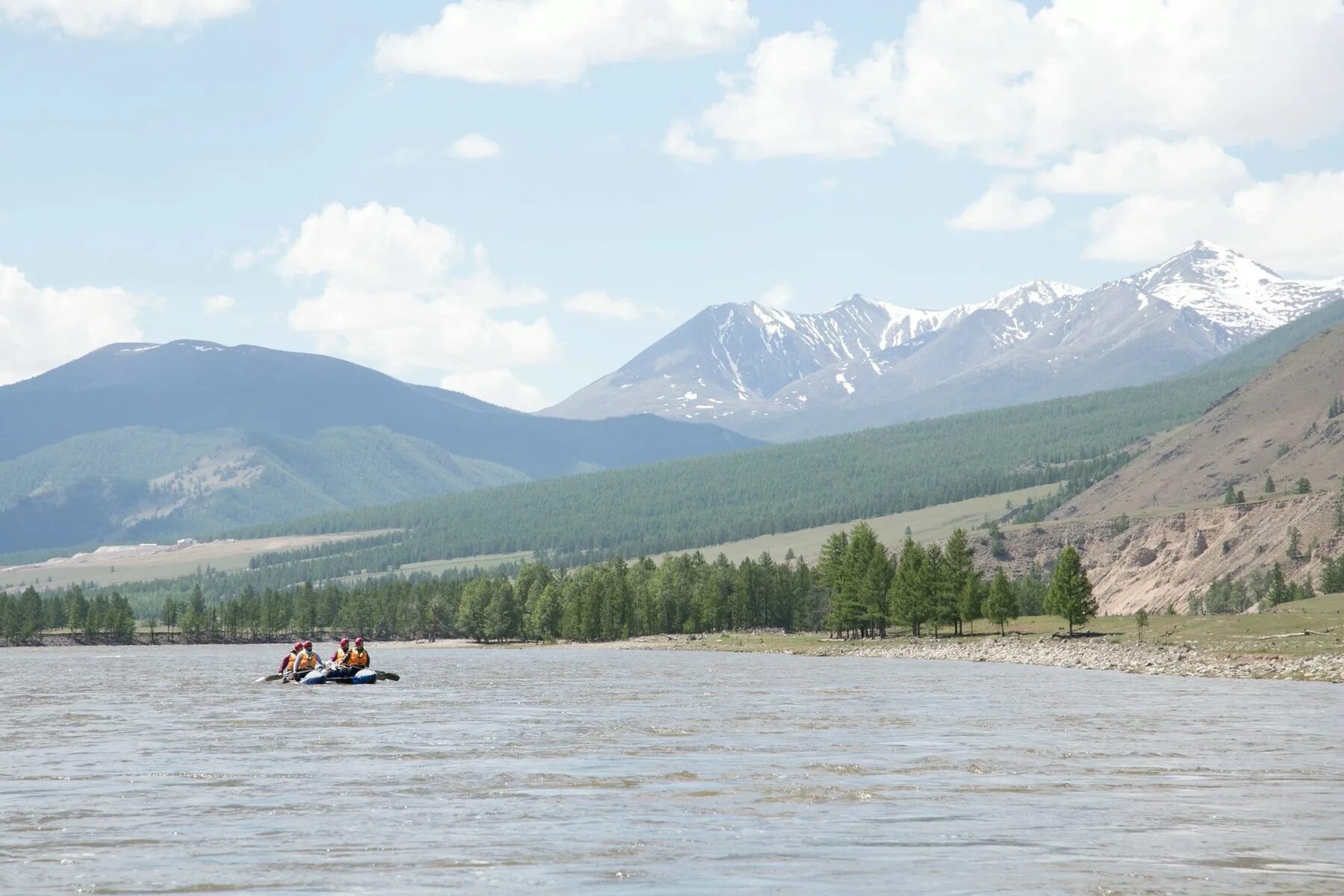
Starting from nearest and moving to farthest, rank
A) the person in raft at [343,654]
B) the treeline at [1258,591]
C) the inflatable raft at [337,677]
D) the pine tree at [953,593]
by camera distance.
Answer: the inflatable raft at [337,677] < the person in raft at [343,654] < the pine tree at [953,593] < the treeline at [1258,591]

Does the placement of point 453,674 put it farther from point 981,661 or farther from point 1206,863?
point 1206,863

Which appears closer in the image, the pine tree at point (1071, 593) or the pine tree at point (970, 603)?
the pine tree at point (1071, 593)

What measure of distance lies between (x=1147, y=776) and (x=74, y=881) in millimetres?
27561

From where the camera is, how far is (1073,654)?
117562mm

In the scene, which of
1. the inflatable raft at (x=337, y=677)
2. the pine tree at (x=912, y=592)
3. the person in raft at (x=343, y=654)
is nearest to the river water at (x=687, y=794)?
the inflatable raft at (x=337, y=677)

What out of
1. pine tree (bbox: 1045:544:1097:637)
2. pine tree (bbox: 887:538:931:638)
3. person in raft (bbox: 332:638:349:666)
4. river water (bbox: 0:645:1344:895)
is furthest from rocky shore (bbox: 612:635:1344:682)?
person in raft (bbox: 332:638:349:666)

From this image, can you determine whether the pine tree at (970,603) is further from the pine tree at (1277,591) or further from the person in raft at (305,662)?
the person in raft at (305,662)

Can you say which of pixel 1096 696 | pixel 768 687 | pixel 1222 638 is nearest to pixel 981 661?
pixel 1222 638

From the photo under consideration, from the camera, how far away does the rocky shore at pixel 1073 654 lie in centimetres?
9125

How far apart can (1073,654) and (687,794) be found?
8488cm

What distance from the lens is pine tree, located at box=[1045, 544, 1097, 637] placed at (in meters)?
134

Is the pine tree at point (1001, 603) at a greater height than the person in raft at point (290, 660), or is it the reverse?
the pine tree at point (1001, 603)

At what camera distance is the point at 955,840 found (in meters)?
31.1

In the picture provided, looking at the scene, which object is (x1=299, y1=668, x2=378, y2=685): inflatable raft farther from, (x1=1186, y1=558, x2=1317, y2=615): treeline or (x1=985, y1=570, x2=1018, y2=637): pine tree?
(x1=1186, y1=558, x2=1317, y2=615): treeline
